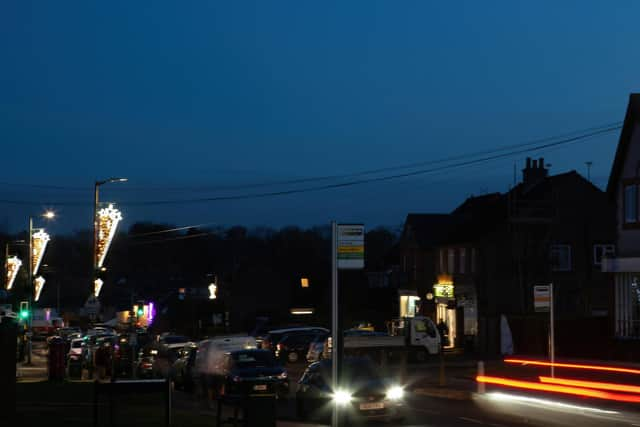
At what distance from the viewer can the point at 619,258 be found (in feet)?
128

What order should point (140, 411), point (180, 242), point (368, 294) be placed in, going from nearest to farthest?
point (140, 411) < point (368, 294) < point (180, 242)

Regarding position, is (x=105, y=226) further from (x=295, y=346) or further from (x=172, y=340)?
(x=295, y=346)

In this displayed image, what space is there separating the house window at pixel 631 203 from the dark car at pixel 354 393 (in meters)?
19.2

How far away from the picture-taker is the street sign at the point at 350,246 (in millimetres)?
13280

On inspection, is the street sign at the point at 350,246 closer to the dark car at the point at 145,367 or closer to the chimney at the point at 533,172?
the dark car at the point at 145,367

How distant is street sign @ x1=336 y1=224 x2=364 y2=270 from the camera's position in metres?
Answer: 13.3

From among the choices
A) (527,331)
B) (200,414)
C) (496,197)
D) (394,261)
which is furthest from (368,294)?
(200,414)

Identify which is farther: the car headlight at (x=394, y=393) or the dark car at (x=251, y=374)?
the dark car at (x=251, y=374)

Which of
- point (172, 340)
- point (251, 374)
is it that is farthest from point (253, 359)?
point (172, 340)

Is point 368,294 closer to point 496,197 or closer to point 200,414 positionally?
point 496,197

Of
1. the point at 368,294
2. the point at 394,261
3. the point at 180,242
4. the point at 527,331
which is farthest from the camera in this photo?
the point at 180,242

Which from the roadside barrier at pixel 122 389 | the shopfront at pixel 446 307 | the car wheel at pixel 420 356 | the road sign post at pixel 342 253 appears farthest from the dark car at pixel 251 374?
the shopfront at pixel 446 307

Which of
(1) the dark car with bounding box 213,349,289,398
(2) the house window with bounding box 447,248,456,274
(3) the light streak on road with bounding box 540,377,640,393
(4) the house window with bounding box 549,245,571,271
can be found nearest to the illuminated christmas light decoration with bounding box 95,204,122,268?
(1) the dark car with bounding box 213,349,289,398

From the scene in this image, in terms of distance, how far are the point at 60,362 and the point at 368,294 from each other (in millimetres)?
42674
